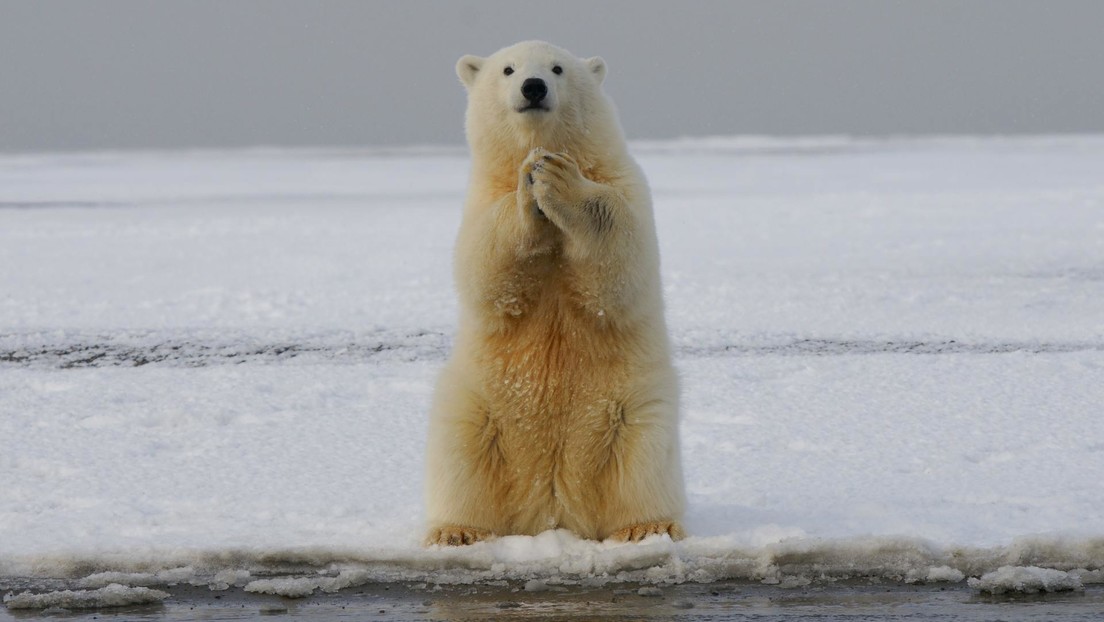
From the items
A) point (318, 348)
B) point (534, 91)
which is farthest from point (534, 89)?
point (318, 348)

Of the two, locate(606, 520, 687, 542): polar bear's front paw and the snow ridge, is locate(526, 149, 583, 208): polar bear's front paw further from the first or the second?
the snow ridge

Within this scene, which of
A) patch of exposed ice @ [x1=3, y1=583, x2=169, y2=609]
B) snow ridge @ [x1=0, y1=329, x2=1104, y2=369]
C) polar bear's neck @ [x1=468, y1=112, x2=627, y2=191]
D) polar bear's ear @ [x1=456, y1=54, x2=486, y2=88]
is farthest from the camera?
snow ridge @ [x1=0, y1=329, x2=1104, y2=369]

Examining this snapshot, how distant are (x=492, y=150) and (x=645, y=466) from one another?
916 mm

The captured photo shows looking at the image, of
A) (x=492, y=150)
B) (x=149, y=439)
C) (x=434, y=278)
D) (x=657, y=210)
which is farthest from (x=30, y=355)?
(x=657, y=210)

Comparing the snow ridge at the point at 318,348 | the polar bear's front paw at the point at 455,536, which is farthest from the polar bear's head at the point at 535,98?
the snow ridge at the point at 318,348

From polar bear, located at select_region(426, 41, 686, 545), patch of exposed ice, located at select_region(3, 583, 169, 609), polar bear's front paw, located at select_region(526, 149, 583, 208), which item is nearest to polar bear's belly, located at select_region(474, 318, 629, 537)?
polar bear, located at select_region(426, 41, 686, 545)

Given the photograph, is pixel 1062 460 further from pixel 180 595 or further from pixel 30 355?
pixel 30 355

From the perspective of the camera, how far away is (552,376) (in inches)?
132

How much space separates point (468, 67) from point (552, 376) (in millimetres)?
979

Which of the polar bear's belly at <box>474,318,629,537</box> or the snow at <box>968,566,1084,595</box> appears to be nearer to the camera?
the snow at <box>968,566,1084,595</box>

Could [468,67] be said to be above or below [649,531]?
above

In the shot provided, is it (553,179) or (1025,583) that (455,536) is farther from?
(1025,583)

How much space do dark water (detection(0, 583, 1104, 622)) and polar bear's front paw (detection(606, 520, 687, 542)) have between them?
0.34m

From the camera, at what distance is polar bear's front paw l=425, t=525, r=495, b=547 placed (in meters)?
3.29
